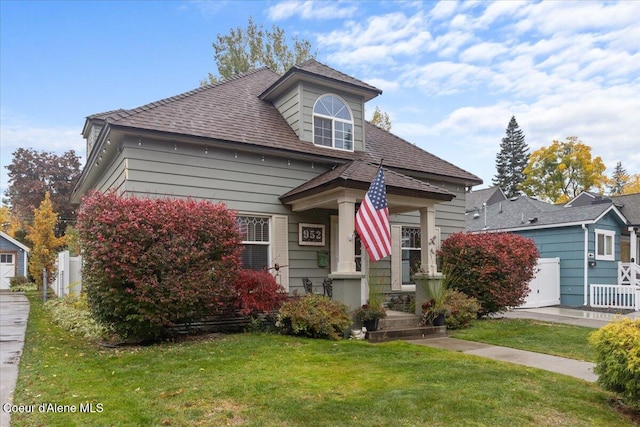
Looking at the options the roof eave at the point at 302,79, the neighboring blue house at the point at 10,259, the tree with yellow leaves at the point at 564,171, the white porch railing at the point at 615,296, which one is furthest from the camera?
the tree with yellow leaves at the point at 564,171

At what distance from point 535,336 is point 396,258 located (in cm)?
377

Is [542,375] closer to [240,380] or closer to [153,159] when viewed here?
[240,380]

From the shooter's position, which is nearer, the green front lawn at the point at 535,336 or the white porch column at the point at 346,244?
the green front lawn at the point at 535,336

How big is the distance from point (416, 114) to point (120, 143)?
43.7 ft

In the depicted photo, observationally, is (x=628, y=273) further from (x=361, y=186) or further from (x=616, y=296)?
(x=361, y=186)

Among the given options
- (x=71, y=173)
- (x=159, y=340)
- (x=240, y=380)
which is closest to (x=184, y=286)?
(x=159, y=340)

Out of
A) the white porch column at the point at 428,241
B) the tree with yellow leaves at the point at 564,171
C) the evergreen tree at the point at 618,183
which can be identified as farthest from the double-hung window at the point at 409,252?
the evergreen tree at the point at 618,183

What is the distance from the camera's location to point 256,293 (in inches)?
310

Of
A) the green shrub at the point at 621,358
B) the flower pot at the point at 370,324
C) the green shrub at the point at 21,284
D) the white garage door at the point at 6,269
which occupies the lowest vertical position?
the green shrub at the point at 21,284

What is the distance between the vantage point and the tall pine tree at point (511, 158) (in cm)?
4694

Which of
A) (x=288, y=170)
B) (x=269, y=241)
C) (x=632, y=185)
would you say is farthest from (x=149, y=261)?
(x=632, y=185)

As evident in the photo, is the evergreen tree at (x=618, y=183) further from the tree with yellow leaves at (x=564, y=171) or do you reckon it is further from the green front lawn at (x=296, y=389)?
the green front lawn at (x=296, y=389)

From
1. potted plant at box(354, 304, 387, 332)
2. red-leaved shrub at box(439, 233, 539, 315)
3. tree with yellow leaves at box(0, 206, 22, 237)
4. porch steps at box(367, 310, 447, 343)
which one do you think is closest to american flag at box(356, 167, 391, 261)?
potted plant at box(354, 304, 387, 332)

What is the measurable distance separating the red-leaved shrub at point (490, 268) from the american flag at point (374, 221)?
3.06m
